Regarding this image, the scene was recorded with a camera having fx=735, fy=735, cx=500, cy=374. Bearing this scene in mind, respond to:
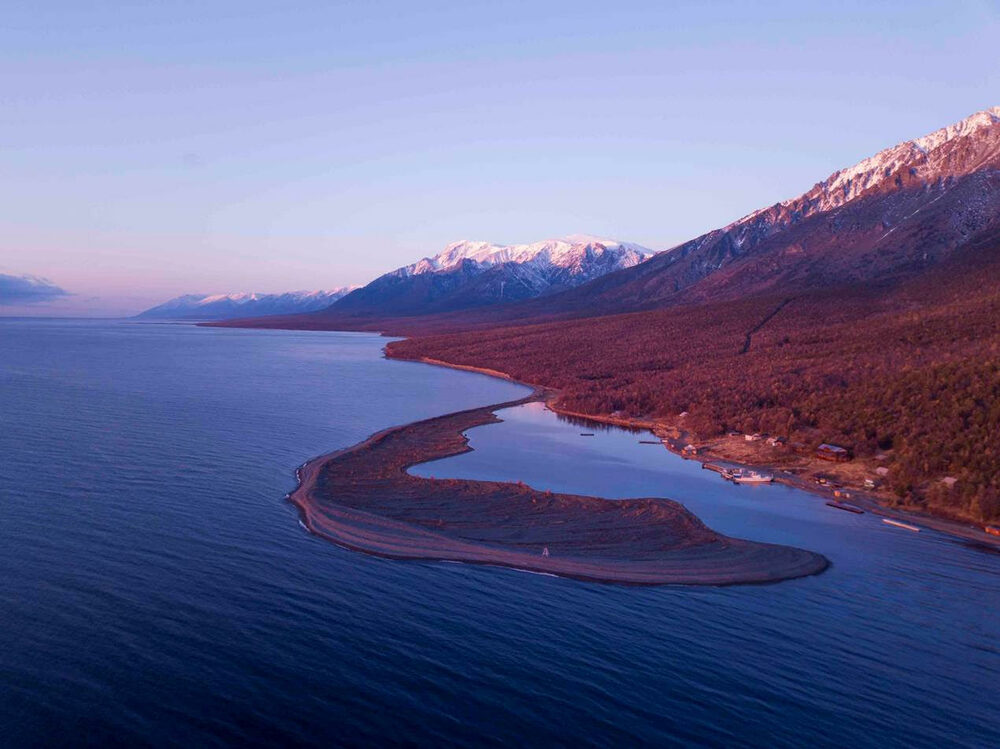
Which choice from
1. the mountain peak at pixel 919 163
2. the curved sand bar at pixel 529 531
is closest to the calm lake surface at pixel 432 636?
the curved sand bar at pixel 529 531

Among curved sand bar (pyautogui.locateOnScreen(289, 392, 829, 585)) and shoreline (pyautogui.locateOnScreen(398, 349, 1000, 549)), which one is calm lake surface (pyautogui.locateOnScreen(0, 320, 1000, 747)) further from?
shoreline (pyautogui.locateOnScreen(398, 349, 1000, 549))

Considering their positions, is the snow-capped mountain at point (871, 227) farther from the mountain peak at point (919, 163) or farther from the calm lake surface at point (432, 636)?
the calm lake surface at point (432, 636)

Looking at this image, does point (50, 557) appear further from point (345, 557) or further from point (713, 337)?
point (713, 337)

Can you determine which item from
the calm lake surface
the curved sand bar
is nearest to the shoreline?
the calm lake surface

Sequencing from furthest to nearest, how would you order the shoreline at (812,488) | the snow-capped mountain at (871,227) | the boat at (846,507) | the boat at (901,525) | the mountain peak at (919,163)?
the mountain peak at (919,163) < the snow-capped mountain at (871,227) < the boat at (846,507) < the boat at (901,525) < the shoreline at (812,488)

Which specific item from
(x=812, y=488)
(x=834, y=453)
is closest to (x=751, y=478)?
(x=812, y=488)

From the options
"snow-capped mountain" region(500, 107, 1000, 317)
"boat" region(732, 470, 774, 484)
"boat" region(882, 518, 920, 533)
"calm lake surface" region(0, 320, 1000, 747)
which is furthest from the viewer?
"snow-capped mountain" region(500, 107, 1000, 317)
